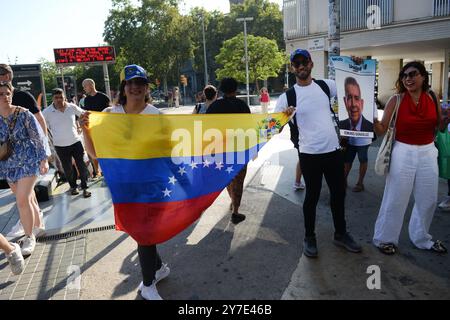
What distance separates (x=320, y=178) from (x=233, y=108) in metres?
1.62

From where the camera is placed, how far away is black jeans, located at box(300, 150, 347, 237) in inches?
151

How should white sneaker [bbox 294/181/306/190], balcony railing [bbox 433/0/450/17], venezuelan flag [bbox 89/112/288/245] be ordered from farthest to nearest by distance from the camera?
balcony railing [bbox 433/0/450/17]
white sneaker [bbox 294/181/306/190]
venezuelan flag [bbox 89/112/288/245]

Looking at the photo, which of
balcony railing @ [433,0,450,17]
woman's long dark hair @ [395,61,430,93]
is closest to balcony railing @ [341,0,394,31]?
balcony railing @ [433,0,450,17]

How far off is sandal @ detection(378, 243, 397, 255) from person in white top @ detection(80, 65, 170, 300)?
2342 mm

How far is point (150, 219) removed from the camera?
308 centimetres

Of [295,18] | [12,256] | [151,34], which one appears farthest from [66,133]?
[151,34]

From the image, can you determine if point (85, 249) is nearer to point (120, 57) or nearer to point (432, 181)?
point (432, 181)

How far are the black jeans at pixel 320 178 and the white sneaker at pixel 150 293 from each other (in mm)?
1734

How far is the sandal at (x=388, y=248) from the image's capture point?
3879 millimetres

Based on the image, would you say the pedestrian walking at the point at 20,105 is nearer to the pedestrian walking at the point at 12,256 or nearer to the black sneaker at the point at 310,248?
the pedestrian walking at the point at 12,256

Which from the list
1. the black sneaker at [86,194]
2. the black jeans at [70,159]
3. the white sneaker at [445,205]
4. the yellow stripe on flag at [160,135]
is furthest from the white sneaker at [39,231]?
the white sneaker at [445,205]

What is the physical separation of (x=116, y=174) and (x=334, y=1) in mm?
5511

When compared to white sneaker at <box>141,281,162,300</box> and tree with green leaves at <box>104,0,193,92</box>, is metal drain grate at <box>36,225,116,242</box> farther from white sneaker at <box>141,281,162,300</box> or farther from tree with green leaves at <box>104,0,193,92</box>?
tree with green leaves at <box>104,0,193,92</box>

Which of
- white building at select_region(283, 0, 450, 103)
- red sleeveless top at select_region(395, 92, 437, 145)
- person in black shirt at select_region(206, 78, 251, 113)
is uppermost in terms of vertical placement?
white building at select_region(283, 0, 450, 103)
